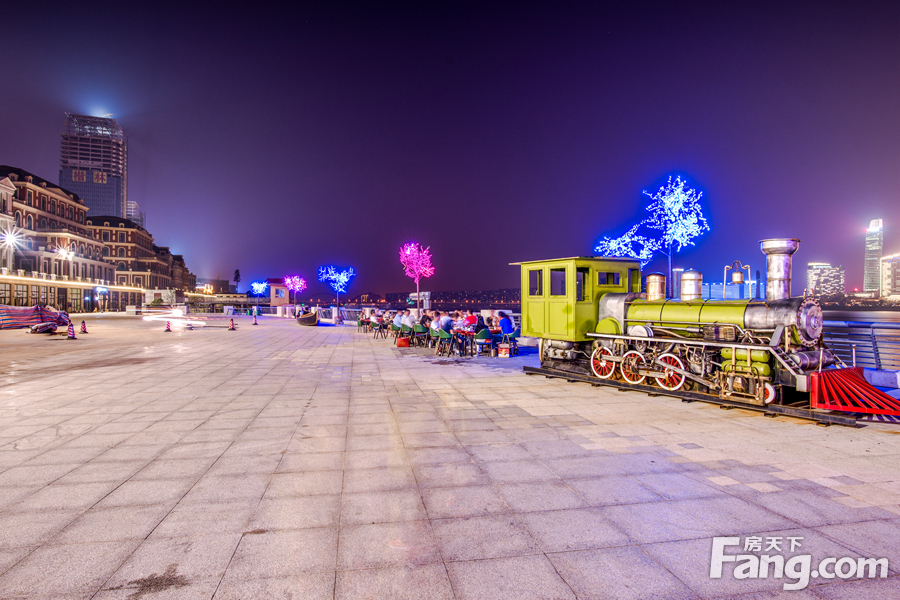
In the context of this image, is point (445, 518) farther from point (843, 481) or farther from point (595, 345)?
point (595, 345)

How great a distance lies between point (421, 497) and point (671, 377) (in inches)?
231

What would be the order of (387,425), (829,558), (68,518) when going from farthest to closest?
(387,425) < (68,518) < (829,558)

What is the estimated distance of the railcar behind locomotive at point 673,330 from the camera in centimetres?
650

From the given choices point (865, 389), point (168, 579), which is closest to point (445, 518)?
point (168, 579)

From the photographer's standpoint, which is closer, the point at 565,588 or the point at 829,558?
the point at 565,588

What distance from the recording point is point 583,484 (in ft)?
12.8

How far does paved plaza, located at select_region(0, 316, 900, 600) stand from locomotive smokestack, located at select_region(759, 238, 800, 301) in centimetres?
207

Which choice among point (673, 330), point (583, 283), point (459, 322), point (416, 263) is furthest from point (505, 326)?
point (416, 263)

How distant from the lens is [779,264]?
6.84 metres

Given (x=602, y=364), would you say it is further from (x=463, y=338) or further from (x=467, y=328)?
(x=463, y=338)

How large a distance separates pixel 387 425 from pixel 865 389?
22.1 feet

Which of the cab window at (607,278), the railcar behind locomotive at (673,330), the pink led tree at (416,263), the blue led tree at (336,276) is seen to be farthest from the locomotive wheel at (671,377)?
the blue led tree at (336,276)

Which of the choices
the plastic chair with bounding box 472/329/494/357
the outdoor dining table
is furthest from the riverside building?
the plastic chair with bounding box 472/329/494/357

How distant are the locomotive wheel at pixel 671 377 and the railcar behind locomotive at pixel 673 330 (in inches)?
0.7
